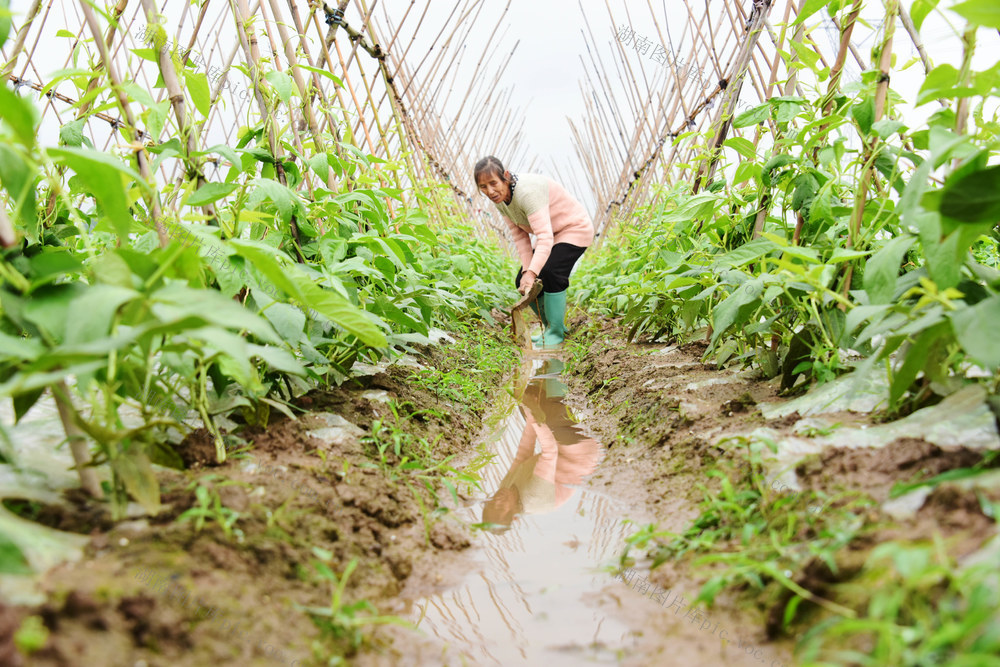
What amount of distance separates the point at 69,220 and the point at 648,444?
1.82 meters

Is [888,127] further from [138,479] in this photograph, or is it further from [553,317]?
[553,317]

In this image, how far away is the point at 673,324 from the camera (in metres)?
2.69

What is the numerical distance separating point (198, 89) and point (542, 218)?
2689mm

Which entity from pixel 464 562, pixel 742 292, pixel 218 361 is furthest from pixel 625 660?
pixel 742 292

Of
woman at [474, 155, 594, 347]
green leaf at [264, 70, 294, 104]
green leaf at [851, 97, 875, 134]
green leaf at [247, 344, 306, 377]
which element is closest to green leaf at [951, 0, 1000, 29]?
green leaf at [851, 97, 875, 134]

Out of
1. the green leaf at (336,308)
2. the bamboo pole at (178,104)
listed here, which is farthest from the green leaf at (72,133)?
the green leaf at (336,308)

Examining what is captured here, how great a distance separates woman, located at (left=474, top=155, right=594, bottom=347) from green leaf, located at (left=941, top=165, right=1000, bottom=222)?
9.92ft

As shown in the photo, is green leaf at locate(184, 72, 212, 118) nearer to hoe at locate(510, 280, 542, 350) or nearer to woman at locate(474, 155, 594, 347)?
woman at locate(474, 155, 594, 347)

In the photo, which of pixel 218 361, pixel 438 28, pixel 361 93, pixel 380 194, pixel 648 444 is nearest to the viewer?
pixel 218 361

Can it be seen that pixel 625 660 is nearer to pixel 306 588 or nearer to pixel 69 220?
pixel 306 588

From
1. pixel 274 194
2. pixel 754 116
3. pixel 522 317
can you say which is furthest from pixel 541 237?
pixel 274 194

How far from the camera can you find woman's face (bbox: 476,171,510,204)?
3.77m

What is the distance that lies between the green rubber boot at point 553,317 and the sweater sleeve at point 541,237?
1.15 ft

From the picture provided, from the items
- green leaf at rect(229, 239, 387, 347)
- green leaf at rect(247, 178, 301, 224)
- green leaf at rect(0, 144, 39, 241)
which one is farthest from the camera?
green leaf at rect(247, 178, 301, 224)
